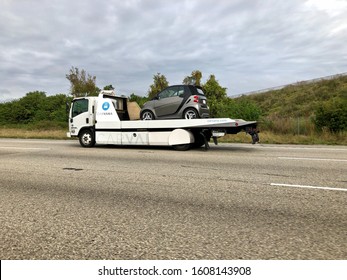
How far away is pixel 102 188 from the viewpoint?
18.4ft

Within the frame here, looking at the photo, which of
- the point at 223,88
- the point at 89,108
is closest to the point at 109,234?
the point at 89,108

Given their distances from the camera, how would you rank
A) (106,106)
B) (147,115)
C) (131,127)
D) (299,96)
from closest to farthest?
(131,127) → (147,115) → (106,106) → (299,96)

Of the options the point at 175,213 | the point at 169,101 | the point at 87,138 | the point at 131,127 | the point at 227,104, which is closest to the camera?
the point at 175,213

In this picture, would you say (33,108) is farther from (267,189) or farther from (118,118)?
(267,189)

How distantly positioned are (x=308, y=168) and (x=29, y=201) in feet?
20.7

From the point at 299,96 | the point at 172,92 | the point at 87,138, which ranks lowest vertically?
the point at 87,138

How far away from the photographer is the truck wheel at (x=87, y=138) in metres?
13.3

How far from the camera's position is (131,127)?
12.1m

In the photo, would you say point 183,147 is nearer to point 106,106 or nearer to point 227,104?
point 106,106

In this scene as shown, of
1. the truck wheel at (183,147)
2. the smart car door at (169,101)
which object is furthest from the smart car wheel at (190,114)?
the truck wheel at (183,147)

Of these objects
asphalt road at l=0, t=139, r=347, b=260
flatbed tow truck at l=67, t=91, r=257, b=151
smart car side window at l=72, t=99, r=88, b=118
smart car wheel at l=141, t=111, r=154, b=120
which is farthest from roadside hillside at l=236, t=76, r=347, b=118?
asphalt road at l=0, t=139, r=347, b=260

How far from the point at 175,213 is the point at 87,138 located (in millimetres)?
10100

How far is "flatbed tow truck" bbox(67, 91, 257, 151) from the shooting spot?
Result: 35.3 feet

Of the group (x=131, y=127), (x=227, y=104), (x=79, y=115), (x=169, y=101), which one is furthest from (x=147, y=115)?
(x=227, y=104)
